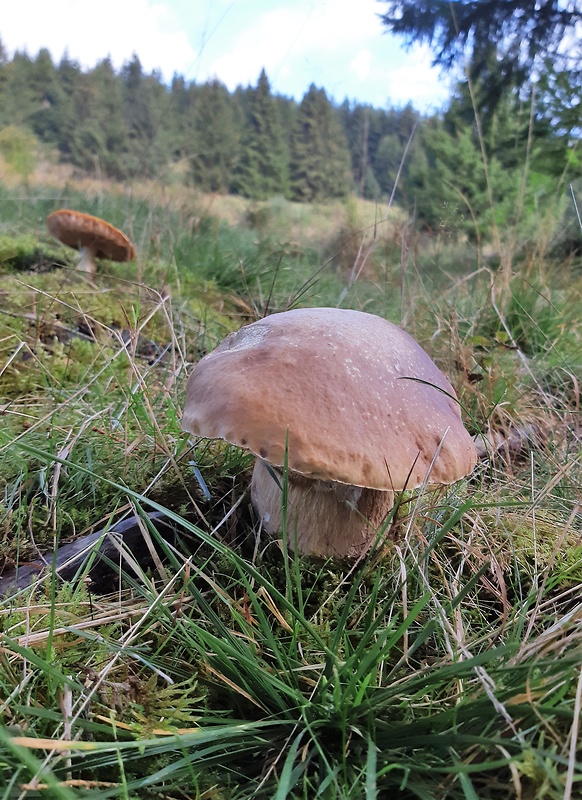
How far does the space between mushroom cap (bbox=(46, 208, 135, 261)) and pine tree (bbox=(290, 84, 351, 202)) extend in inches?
590

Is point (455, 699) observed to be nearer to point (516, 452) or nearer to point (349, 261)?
point (516, 452)

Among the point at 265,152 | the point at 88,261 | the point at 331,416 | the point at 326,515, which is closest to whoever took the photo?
the point at 331,416

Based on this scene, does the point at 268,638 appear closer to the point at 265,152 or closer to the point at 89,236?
the point at 89,236

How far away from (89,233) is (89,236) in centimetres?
8

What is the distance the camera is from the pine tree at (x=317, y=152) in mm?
17891

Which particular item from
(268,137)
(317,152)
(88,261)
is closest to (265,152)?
(268,137)

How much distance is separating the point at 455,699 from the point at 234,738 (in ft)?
1.18

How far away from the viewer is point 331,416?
35.6 inches

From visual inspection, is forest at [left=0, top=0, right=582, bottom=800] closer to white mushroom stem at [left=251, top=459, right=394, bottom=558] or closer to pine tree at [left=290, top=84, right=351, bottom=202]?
white mushroom stem at [left=251, top=459, right=394, bottom=558]

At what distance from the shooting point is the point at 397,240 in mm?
3377


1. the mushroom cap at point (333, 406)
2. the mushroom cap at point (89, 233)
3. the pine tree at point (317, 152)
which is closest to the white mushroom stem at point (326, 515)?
the mushroom cap at point (333, 406)

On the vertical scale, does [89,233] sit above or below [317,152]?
below

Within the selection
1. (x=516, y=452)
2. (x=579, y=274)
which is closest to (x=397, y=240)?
(x=579, y=274)

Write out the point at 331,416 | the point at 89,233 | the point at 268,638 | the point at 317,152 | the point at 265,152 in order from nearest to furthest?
1. the point at 268,638
2. the point at 331,416
3. the point at 89,233
4. the point at 317,152
5. the point at 265,152
